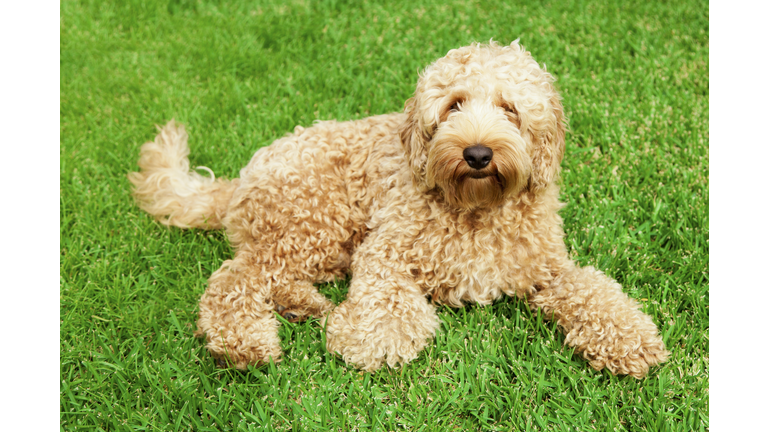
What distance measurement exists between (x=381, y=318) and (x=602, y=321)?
3.65 ft

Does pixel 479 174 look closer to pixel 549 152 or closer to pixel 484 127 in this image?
pixel 484 127

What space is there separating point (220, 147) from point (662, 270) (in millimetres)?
3266

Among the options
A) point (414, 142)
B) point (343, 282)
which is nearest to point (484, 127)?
point (414, 142)

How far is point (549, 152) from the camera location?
9.59 feet

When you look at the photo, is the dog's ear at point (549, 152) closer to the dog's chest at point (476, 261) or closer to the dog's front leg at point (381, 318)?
the dog's chest at point (476, 261)

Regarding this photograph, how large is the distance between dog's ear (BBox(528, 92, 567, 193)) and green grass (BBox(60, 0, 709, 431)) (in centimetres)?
77

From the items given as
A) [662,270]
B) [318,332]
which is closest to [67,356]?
[318,332]

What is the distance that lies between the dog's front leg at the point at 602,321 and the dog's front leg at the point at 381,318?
2.23ft

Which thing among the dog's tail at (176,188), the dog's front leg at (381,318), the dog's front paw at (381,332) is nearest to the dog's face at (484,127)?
the dog's front leg at (381,318)

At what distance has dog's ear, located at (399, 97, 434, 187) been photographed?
2889 millimetres

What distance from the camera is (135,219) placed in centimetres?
410

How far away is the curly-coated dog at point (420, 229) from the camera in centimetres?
279

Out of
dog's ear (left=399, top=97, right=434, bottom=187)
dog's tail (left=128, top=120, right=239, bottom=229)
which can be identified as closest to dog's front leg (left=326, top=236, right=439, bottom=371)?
dog's ear (left=399, top=97, right=434, bottom=187)

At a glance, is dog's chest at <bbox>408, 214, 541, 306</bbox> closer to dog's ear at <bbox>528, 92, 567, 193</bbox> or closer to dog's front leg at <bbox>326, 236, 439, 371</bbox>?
dog's front leg at <bbox>326, 236, 439, 371</bbox>
